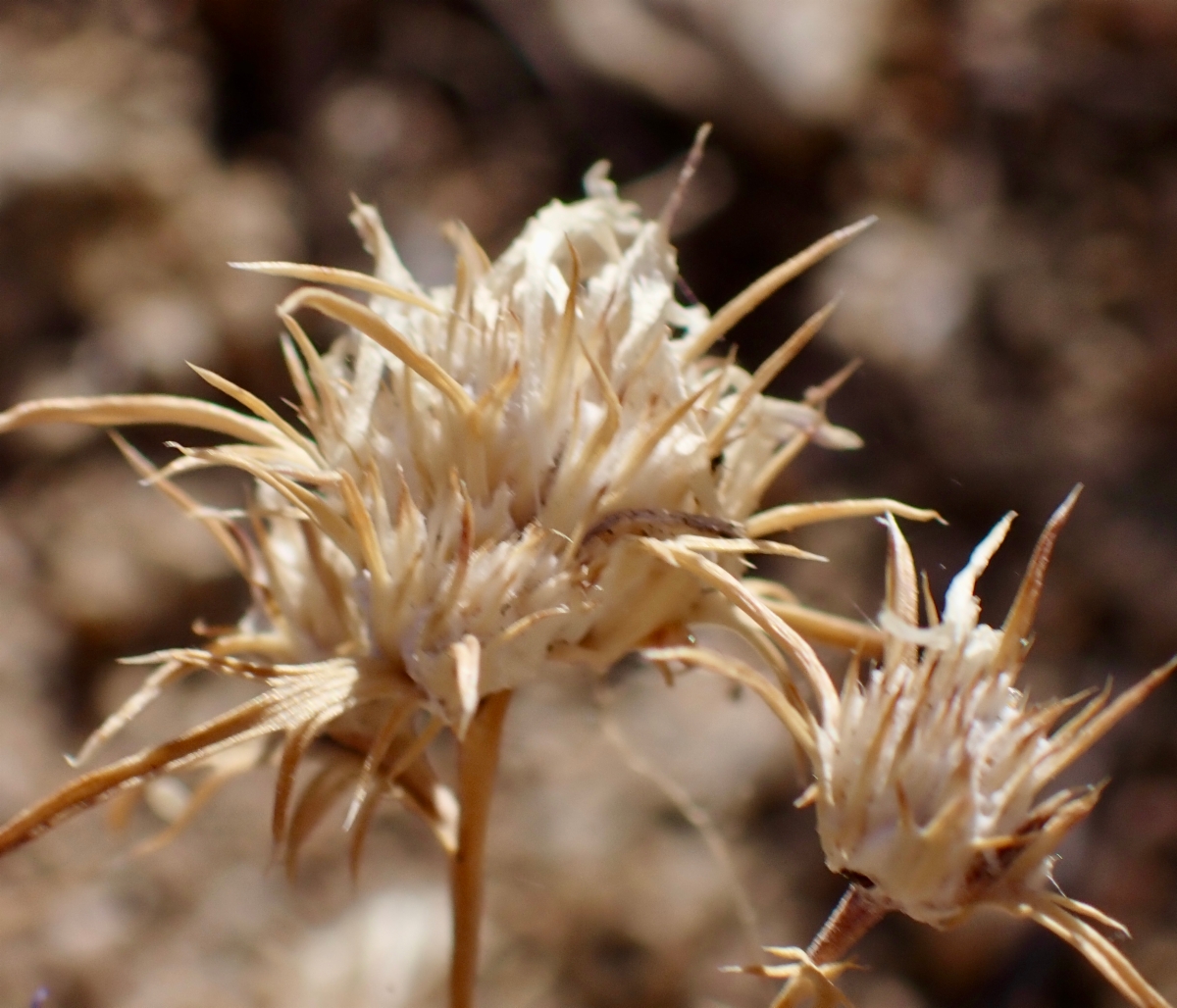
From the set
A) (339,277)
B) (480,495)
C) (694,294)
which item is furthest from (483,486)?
(694,294)

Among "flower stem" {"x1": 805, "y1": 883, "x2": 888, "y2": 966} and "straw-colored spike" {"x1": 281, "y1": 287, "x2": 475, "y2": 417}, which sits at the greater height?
"straw-colored spike" {"x1": 281, "y1": 287, "x2": 475, "y2": 417}

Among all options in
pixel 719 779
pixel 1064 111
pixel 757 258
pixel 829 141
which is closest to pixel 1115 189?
pixel 1064 111

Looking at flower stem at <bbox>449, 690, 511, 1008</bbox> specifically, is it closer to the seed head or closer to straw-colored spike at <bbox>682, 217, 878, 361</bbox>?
the seed head

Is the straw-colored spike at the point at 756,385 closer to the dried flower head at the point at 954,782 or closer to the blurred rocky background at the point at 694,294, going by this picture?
the dried flower head at the point at 954,782

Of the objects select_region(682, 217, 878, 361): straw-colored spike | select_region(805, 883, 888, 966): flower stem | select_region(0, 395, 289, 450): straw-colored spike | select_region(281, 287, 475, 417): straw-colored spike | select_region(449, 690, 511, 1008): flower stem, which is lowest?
select_region(449, 690, 511, 1008): flower stem

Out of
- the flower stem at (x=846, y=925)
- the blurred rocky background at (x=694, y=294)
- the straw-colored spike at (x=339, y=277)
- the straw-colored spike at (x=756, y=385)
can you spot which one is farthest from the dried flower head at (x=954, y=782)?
the blurred rocky background at (x=694, y=294)

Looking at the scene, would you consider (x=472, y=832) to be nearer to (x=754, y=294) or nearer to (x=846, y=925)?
(x=846, y=925)

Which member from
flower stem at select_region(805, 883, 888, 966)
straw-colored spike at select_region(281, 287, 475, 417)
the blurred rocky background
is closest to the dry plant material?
straw-colored spike at select_region(281, 287, 475, 417)
